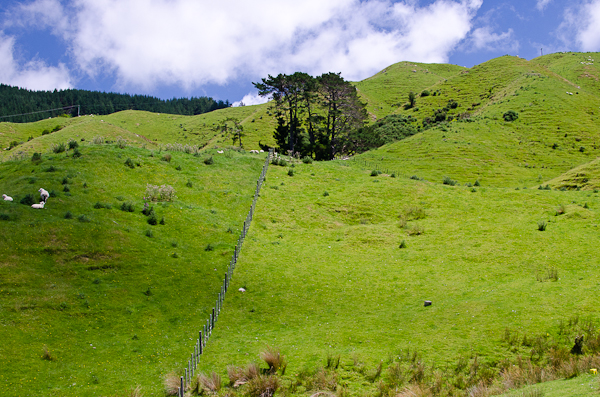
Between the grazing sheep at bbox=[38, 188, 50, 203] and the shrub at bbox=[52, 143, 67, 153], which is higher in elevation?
the shrub at bbox=[52, 143, 67, 153]

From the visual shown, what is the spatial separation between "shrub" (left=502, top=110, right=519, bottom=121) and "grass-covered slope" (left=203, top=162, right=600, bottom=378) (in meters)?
42.8

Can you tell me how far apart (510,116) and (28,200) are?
249 feet

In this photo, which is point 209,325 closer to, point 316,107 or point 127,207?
point 127,207

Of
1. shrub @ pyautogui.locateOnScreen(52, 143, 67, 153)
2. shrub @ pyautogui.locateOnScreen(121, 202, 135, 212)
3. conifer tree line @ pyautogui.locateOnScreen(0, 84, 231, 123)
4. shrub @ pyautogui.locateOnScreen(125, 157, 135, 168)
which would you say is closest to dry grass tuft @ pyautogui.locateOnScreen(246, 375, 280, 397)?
shrub @ pyautogui.locateOnScreen(121, 202, 135, 212)

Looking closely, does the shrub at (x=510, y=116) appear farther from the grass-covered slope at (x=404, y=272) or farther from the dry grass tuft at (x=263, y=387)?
the dry grass tuft at (x=263, y=387)

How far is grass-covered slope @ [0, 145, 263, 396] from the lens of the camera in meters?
13.9

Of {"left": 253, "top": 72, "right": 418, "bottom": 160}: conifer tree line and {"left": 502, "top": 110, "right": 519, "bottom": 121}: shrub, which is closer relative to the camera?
{"left": 253, "top": 72, "right": 418, "bottom": 160}: conifer tree line

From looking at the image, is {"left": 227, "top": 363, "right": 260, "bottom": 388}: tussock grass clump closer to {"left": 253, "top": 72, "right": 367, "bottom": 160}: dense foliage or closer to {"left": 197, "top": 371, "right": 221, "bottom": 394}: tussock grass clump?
{"left": 197, "top": 371, "right": 221, "bottom": 394}: tussock grass clump

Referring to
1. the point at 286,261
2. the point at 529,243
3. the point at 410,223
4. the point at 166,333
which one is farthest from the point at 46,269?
the point at 529,243

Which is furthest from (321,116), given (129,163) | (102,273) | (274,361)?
(274,361)

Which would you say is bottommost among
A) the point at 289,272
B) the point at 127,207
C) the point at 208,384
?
the point at 208,384

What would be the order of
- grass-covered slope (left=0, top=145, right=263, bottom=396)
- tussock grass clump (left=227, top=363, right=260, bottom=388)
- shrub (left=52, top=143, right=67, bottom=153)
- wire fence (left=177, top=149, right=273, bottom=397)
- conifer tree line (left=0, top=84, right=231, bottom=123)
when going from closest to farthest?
1. tussock grass clump (left=227, top=363, right=260, bottom=388)
2. wire fence (left=177, top=149, right=273, bottom=397)
3. grass-covered slope (left=0, top=145, right=263, bottom=396)
4. shrub (left=52, top=143, right=67, bottom=153)
5. conifer tree line (left=0, top=84, right=231, bottom=123)

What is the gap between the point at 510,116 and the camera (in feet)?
236

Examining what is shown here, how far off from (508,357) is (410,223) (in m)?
17.8
